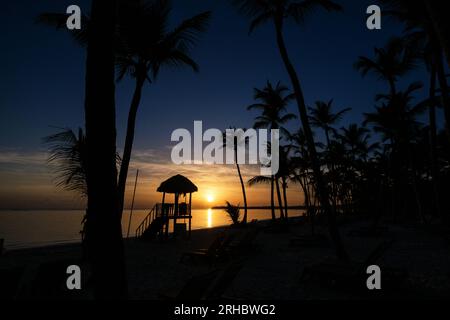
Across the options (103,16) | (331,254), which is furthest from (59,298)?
(331,254)

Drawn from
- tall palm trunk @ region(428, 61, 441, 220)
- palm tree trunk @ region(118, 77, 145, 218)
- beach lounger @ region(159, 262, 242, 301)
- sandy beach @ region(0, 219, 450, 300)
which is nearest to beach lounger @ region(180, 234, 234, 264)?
sandy beach @ region(0, 219, 450, 300)

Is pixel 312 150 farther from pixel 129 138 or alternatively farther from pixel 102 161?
pixel 102 161

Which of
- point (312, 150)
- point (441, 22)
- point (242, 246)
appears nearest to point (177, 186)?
point (242, 246)

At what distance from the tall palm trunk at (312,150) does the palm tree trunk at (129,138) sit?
5353mm

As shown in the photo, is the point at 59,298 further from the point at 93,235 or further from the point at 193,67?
the point at 193,67

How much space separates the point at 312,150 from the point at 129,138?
19.7 ft

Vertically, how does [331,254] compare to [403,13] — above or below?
below

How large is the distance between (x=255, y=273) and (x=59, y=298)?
4.96m

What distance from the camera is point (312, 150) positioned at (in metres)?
9.24

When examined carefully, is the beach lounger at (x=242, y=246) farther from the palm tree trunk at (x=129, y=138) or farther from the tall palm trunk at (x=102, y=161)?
the tall palm trunk at (x=102, y=161)

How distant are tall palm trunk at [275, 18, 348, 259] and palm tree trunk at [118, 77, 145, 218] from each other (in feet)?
17.6

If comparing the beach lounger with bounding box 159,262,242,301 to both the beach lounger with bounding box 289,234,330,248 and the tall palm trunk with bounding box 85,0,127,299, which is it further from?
the beach lounger with bounding box 289,234,330,248

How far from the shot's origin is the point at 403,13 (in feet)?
42.4

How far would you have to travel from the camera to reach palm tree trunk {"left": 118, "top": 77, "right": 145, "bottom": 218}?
7.24 m
